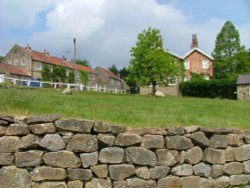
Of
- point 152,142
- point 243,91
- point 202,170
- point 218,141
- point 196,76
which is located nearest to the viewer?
point 152,142

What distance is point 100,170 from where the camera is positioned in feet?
21.2

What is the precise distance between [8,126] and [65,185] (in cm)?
141

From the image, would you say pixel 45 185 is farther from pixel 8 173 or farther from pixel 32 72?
pixel 32 72

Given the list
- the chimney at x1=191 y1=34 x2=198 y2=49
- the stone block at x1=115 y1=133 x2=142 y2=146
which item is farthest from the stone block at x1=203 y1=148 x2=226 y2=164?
the chimney at x1=191 y1=34 x2=198 y2=49

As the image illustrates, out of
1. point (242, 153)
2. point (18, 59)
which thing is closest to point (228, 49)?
point (18, 59)

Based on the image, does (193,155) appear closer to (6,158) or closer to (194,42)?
(6,158)

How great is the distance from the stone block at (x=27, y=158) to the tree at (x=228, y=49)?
174 feet

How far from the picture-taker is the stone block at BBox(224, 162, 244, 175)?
7.45 m

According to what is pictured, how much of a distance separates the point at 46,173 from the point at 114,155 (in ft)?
4.04

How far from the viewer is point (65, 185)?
247 inches

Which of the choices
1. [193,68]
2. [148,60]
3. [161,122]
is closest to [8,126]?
[161,122]

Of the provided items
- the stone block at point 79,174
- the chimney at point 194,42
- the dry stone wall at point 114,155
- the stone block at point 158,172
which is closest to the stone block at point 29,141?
the dry stone wall at point 114,155

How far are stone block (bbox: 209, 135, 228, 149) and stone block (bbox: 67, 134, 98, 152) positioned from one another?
2414mm

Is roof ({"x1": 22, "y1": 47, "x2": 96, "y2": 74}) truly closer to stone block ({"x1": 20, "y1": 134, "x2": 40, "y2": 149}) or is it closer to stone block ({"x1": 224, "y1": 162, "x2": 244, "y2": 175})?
stone block ({"x1": 224, "y1": 162, "x2": 244, "y2": 175})
